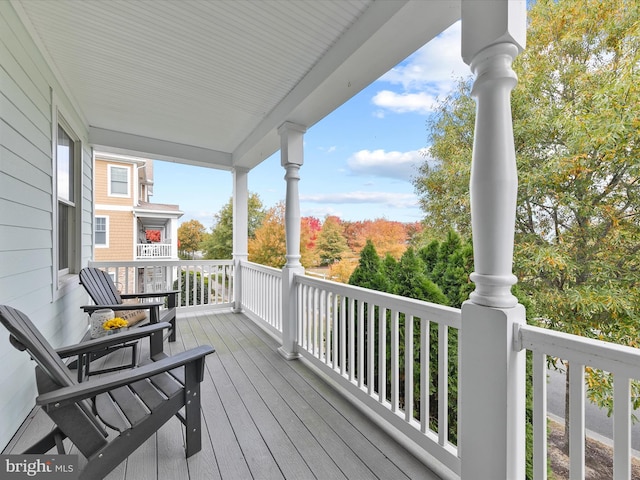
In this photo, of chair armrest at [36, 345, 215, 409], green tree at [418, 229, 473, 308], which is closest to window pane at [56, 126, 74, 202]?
chair armrest at [36, 345, 215, 409]

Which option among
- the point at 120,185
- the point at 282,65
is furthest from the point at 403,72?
the point at 120,185

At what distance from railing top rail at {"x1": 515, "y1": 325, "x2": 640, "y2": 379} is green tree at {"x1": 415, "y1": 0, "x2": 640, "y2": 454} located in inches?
131

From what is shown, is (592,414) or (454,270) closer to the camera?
(454,270)

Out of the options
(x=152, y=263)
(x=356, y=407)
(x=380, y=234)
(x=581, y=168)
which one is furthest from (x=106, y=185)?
(x=581, y=168)

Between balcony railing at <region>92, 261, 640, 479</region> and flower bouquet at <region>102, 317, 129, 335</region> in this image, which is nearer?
balcony railing at <region>92, 261, 640, 479</region>

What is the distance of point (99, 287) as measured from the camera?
3.35 metres

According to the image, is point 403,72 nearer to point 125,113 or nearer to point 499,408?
point 125,113

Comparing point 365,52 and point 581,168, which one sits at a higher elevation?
point 365,52

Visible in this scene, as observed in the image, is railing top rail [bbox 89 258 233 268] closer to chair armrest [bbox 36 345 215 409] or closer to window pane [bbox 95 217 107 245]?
chair armrest [bbox 36 345 215 409]

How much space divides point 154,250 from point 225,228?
10.5ft

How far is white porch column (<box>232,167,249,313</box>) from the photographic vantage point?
17.6 feet

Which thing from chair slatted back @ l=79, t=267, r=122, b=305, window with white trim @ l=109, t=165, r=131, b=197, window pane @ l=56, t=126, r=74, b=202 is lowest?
chair slatted back @ l=79, t=267, r=122, b=305

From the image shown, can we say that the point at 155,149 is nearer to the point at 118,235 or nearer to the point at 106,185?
the point at 106,185

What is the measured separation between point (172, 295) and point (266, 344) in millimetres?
1366
